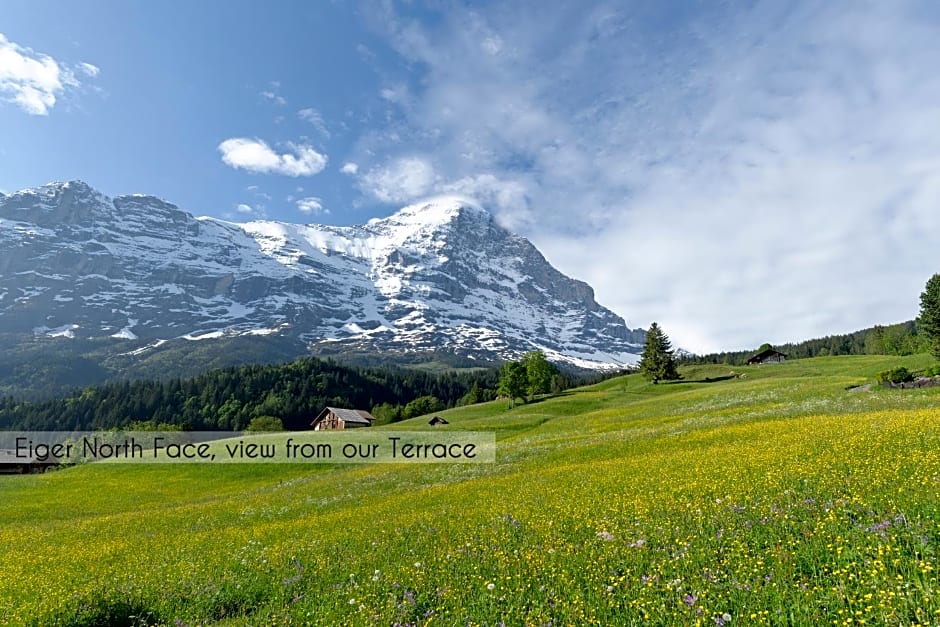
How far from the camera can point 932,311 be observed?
233 feet

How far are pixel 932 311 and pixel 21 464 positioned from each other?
15023 cm

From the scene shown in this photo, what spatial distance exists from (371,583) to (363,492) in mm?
21609

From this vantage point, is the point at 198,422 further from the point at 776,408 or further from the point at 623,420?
the point at 776,408

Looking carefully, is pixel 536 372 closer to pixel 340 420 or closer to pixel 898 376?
pixel 340 420

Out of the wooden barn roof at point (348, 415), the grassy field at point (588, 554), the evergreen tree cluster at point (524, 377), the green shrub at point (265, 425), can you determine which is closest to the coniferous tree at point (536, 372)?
the evergreen tree cluster at point (524, 377)

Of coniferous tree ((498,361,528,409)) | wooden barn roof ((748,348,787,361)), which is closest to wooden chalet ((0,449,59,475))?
coniferous tree ((498,361,528,409))

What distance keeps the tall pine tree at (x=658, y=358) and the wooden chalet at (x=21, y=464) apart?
11933 centimetres

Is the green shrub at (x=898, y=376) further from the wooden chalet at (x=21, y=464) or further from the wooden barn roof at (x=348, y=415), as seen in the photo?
the wooden chalet at (x=21, y=464)

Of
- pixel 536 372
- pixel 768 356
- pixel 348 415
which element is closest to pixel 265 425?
pixel 348 415

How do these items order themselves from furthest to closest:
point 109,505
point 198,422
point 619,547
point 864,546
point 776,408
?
point 198,422
point 109,505
point 776,408
point 619,547
point 864,546

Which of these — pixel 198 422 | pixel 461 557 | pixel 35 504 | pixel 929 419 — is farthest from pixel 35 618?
pixel 198 422

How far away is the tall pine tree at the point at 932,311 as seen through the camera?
6925 cm

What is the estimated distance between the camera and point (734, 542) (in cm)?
802

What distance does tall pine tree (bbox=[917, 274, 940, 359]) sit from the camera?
6925 centimetres
